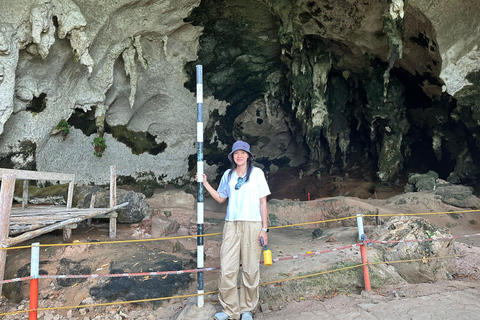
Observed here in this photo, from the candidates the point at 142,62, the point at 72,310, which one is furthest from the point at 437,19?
the point at 72,310

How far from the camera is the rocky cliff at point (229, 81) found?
25.8ft

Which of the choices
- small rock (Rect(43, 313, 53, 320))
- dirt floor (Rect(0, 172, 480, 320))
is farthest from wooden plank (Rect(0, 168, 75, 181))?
small rock (Rect(43, 313, 53, 320))

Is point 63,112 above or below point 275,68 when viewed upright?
below

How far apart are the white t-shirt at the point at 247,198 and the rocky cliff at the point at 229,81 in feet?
21.3

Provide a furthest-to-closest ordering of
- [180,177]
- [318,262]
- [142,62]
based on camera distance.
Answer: [180,177]
[142,62]
[318,262]

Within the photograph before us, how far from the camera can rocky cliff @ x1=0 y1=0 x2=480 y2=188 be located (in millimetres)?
7855

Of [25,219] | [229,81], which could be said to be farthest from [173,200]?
[25,219]

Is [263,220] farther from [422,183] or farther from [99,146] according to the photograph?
[422,183]

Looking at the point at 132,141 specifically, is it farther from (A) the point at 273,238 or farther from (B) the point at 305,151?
(B) the point at 305,151

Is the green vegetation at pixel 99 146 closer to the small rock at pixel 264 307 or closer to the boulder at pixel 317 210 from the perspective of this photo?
the boulder at pixel 317 210

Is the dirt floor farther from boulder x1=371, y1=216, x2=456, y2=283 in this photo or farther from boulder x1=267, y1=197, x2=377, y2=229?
boulder x1=267, y1=197, x2=377, y2=229

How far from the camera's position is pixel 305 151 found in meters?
20.0

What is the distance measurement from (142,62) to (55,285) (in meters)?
7.65

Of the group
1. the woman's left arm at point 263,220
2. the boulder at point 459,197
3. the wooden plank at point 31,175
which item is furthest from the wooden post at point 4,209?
the boulder at point 459,197
